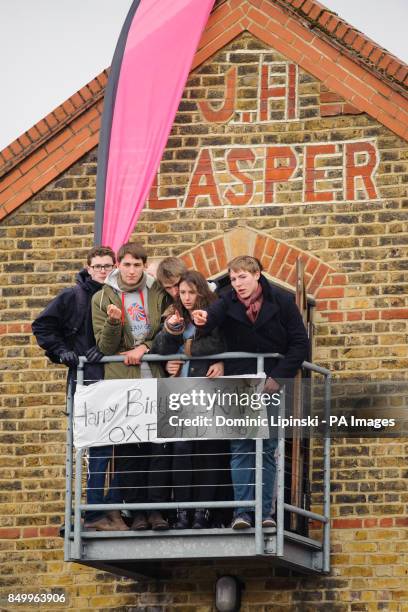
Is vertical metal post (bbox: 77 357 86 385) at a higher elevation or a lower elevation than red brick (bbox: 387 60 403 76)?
lower

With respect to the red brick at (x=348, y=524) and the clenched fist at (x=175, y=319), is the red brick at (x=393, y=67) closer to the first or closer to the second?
the clenched fist at (x=175, y=319)

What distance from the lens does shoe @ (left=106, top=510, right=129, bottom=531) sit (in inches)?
552

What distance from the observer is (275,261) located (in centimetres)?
1573

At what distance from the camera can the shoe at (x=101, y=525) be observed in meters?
14.0

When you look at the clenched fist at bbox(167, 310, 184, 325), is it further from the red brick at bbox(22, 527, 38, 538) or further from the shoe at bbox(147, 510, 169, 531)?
the red brick at bbox(22, 527, 38, 538)

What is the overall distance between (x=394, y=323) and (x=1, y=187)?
3.77 meters

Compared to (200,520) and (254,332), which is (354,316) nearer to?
(254,332)

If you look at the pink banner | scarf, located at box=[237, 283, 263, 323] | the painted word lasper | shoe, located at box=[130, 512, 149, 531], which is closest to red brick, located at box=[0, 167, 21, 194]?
the pink banner

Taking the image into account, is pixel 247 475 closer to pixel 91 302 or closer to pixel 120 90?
pixel 91 302

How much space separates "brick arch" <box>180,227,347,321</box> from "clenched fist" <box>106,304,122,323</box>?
2.00m

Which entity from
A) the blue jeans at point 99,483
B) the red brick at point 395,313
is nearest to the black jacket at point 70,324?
the blue jeans at point 99,483

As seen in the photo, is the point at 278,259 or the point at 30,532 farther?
the point at 278,259

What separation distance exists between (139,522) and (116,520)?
0.76 ft

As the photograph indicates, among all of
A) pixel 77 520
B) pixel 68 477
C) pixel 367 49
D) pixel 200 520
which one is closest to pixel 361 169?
pixel 367 49
